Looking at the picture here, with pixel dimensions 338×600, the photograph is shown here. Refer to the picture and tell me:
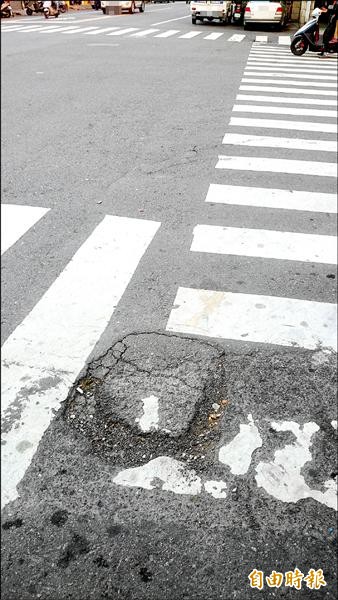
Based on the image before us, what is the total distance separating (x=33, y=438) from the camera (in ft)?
6.98

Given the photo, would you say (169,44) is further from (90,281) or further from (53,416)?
(53,416)

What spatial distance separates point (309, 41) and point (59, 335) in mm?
13259

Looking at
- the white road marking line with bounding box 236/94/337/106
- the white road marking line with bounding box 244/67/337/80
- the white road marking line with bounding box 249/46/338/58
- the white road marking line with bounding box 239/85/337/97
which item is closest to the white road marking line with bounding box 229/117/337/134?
the white road marking line with bounding box 236/94/337/106

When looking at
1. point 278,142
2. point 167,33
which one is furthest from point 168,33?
point 278,142

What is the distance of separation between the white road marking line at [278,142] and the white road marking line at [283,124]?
0.55 m

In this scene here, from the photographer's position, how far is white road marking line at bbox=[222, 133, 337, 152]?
6141 mm

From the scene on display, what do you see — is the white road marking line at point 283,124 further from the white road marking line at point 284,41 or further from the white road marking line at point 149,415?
the white road marking line at point 284,41

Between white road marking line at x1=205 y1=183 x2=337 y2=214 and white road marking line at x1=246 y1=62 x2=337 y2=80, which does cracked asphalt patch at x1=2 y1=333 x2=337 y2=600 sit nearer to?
white road marking line at x1=205 y1=183 x2=337 y2=214

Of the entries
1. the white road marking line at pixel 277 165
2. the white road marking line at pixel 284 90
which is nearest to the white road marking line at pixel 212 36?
the white road marking line at pixel 284 90

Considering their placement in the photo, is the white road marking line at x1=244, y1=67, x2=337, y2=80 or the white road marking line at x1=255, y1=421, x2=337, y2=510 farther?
the white road marking line at x1=244, y1=67, x2=337, y2=80

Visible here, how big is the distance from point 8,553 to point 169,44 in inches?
616

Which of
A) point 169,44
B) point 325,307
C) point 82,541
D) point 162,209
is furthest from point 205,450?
point 169,44

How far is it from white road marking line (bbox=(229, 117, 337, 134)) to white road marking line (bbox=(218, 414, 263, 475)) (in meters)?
5.70

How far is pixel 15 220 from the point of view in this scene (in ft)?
13.4
